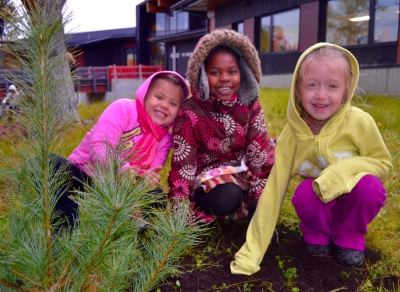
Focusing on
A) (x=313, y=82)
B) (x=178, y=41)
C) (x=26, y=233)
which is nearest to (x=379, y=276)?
(x=313, y=82)

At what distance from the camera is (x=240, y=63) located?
267 cm

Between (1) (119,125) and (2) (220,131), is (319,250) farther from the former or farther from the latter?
(1) (119,125)

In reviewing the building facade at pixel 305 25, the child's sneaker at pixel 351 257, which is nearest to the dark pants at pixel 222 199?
the child's sneaker at pixel 351 257

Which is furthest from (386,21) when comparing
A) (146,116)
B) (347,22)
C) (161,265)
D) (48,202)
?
(48,202)

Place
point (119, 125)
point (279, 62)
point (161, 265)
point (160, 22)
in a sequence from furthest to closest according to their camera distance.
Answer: point (160, 22), point (279, 62), point (119, 125), point (161, 265)

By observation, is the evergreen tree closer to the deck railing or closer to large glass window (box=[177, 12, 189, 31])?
the deck railing

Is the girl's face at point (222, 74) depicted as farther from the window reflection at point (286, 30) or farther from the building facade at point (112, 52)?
the building facade at point (112, 52)

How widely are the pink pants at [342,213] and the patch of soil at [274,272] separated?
0.12 m

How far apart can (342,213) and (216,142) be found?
2.91 ft

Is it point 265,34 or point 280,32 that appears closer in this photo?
point 280,32

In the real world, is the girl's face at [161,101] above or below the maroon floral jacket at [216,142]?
above

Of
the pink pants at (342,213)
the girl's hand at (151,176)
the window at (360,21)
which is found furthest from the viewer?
the window at (360,21)

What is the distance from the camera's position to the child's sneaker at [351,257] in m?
2.15

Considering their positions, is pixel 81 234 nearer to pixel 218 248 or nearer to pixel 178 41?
pixel 218 248
